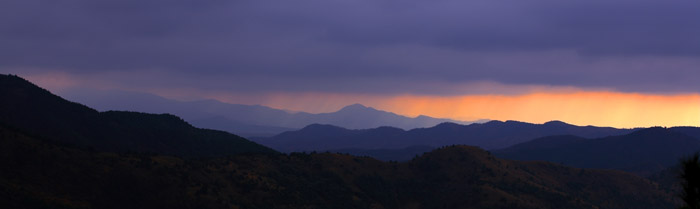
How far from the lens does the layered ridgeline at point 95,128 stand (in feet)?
367

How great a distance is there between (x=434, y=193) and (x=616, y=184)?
4582cm

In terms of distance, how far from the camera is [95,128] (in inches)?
4840

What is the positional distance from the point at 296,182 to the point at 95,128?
56.9 meters

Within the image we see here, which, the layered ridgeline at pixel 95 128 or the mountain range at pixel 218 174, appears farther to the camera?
the layered ridgeline at pixel 95 128

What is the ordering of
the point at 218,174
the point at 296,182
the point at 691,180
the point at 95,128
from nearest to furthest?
the point at 691,180
the point at 218,174
the point at 296,182
the point at 95,128

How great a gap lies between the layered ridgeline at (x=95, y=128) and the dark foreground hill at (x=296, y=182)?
34.1 metres

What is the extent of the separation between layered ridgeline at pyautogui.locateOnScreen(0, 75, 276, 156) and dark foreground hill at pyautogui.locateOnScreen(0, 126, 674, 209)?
34052 millimetres

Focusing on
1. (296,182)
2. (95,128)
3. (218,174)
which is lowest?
(296,182)

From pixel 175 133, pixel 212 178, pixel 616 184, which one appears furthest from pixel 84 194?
pixel 616 184

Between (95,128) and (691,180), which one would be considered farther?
(95,128)

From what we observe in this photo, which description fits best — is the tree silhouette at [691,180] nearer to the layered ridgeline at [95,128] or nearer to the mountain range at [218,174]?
the mountain range at [218,174]

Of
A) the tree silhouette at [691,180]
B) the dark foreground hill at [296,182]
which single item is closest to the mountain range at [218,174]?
the dark foreground hill at [296,182]

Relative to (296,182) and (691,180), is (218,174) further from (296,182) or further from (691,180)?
(691,180)

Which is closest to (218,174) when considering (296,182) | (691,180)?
Result: (296,182)
